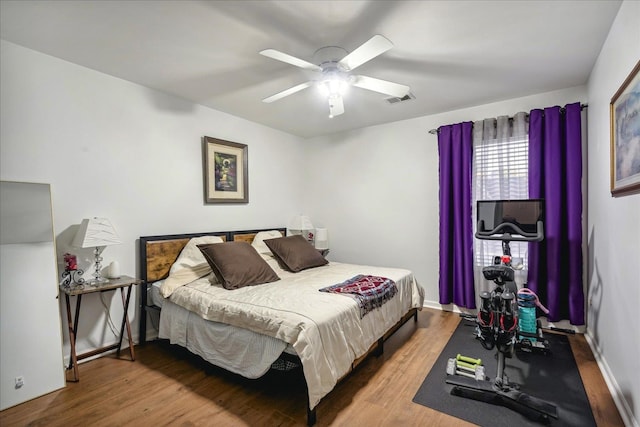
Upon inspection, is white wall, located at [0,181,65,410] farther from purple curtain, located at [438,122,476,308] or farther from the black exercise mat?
purple curtain, located at [438,122,476,308]

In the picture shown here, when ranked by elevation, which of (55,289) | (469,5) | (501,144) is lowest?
(55,289)

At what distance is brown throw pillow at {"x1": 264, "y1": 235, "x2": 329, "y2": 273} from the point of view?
3520 millimetres

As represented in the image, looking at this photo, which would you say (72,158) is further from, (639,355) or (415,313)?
(639,355)

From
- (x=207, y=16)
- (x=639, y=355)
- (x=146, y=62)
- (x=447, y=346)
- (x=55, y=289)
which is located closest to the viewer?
(x=639, y=355)

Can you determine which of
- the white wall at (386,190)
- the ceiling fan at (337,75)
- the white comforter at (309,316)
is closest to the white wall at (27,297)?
→ the white comforter at (309,316)

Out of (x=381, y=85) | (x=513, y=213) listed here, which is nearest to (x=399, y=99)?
(x=381, y=85)

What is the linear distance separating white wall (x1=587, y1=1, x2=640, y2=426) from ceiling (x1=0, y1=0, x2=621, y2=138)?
0.76 ft

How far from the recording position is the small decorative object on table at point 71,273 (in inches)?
95.7

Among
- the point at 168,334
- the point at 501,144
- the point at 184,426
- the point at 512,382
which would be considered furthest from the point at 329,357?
the point at 501,144

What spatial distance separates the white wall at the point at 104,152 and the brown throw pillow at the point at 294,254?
73 centimetres

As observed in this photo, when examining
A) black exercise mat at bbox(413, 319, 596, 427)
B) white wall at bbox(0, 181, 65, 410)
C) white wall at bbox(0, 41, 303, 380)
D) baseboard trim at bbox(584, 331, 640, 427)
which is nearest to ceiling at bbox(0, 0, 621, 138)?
white wall at bbox(0, 41, 303, 380)

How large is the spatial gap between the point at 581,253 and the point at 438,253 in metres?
1.41

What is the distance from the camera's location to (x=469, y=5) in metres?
1.86

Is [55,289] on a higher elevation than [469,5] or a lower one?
lower
